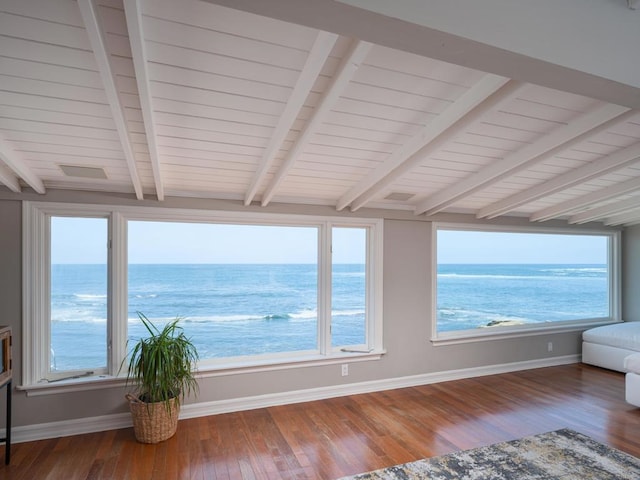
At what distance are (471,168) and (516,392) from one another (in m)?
2.67

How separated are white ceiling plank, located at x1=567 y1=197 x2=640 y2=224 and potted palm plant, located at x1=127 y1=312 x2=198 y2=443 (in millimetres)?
5135

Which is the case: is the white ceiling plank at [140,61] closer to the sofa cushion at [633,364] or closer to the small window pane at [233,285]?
the small window pane at [233,285]

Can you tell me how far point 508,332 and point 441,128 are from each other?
12.2 feet

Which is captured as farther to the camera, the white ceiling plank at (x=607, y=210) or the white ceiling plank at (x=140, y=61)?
the white ceiling plank at (x=607, y=210)

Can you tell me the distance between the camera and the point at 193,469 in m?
2.68

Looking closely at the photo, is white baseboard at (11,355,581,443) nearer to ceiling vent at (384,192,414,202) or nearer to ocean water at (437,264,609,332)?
ocean water at (437,264,609,332)

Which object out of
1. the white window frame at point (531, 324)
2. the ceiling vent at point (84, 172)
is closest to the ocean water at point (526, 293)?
the white window frame at point (531, 324)

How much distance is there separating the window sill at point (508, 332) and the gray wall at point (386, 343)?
2.8 inches

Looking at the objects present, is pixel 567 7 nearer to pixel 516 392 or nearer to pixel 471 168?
pixel 471 168

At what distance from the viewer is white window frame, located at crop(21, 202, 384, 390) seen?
10.2 ft

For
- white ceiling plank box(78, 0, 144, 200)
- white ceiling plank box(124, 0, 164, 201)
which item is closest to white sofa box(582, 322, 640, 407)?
white ceiling plank box(124, 0, 164, 201)

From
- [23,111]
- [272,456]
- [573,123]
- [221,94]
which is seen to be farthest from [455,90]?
[272,456]

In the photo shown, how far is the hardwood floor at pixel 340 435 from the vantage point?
269cm

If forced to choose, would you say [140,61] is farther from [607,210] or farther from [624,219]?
[624,219]
